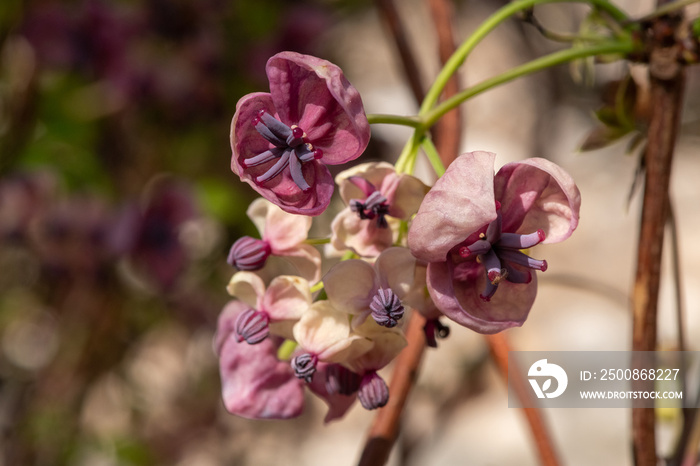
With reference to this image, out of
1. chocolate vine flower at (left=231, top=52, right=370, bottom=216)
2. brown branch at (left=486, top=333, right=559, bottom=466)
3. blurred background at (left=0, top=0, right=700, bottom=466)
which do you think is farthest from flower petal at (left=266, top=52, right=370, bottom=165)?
blurred background at (left=0, top=0, right=700, bottom=466)

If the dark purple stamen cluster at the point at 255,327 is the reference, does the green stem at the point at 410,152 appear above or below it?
above

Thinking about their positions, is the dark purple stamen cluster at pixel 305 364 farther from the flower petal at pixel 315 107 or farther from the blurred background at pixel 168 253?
the blurred background at pixel 168 253

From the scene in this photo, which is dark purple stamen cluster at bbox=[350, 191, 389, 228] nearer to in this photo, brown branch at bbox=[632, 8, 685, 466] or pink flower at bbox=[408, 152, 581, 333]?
pink flower at bbox=[408, 152, 581, 333]

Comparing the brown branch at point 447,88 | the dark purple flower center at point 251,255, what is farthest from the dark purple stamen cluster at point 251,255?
the brown branch at point 447,88

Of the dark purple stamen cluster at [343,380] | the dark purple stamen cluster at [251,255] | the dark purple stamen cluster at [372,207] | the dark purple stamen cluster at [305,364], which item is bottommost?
the dark purple stamen cluster at [343,380]

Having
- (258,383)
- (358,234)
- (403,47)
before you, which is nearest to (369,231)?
(358,234)

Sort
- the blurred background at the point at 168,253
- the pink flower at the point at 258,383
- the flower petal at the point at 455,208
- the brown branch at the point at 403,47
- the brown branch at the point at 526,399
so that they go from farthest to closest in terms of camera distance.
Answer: the blurred background at the point at 168,253
the brown branch at the point at 403,47
the brown branch at the point at 526,399
the pink flower at the point at 258,383
the flower petal at the point at 455,208

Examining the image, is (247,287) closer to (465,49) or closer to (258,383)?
(258,383)
